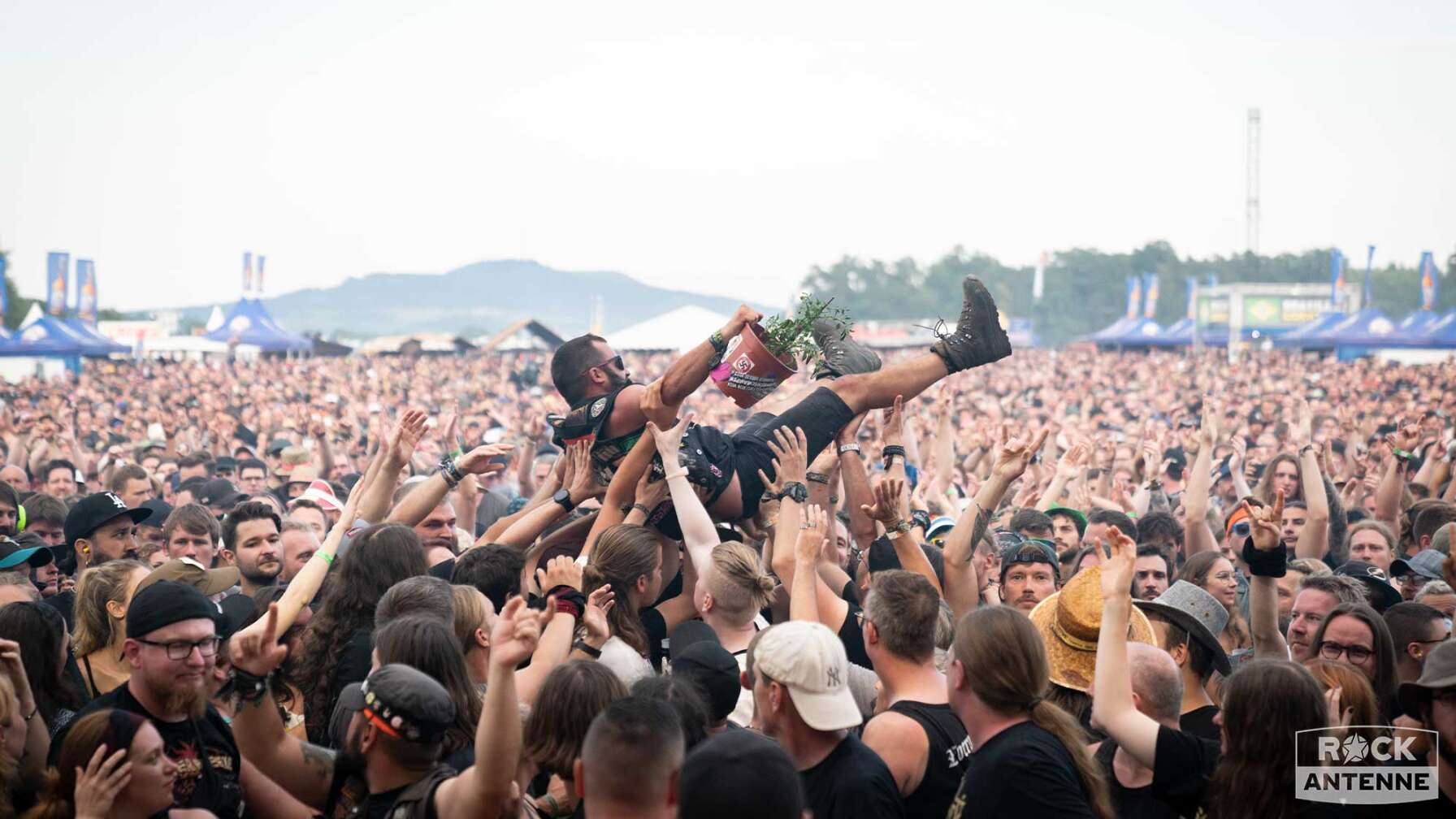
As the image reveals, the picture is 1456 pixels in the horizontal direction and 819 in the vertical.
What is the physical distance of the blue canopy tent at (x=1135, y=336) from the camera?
49875mm

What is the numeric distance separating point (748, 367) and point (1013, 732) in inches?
119

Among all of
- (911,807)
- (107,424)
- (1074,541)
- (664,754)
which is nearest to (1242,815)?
(911,807)

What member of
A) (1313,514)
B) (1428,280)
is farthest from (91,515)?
(1428,280)

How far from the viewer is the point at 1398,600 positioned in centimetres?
573

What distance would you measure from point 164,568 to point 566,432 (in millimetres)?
2172

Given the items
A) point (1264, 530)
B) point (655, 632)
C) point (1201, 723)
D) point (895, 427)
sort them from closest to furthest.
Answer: point (1201, 723), point (1264, 530), point (655, 632), point (895, 427)

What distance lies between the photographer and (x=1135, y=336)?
50.5 meters

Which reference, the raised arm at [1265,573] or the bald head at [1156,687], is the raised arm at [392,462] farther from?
the raised arm at [1265,573]

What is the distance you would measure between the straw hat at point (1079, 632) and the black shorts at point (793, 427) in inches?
89.5

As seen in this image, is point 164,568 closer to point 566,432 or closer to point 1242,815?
Result: point 566,432

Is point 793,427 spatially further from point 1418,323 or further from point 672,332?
point 1418,323

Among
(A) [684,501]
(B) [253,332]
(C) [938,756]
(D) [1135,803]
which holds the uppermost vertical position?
(B) [253,332]

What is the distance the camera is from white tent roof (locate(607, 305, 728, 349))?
132 feet

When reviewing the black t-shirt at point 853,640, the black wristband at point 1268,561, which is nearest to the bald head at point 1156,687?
the black wristband at point 1268,561
